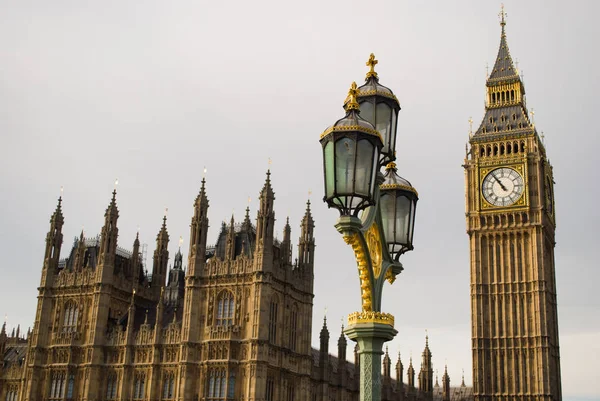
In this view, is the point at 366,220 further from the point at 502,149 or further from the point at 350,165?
the point at 502,149

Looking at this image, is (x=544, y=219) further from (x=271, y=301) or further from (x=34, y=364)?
(x=34, y=364)

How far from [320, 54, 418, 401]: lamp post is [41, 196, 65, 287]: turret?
48.0 metres

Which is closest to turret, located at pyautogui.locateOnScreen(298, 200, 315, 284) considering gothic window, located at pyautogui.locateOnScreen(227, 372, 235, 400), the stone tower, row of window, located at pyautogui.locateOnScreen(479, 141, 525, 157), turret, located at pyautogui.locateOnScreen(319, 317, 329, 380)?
turret, located at pyautogui.locateOnScreen(319, 317, 329, 380)

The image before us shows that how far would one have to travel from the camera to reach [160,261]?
59.4 m

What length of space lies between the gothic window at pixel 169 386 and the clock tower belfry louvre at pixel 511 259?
36316mm

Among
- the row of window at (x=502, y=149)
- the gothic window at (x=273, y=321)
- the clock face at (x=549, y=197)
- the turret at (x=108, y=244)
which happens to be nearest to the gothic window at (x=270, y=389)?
the gothic window at (x=273, y=321)

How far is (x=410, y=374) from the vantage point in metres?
75.2

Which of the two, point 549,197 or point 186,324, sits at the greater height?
point 549,197

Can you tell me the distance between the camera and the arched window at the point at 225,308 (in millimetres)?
49344

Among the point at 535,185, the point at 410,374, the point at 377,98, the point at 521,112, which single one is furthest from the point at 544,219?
the point at 377,98

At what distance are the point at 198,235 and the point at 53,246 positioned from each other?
12.4 meters

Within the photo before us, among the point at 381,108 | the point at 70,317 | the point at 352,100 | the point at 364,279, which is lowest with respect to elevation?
the point at 364,279

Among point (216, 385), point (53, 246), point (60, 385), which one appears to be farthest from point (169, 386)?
point (53, 246)

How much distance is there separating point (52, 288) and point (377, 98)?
157ft
